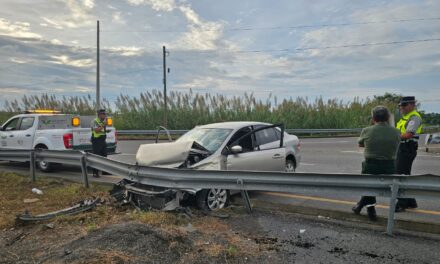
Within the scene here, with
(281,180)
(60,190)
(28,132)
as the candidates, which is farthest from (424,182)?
(28,132)

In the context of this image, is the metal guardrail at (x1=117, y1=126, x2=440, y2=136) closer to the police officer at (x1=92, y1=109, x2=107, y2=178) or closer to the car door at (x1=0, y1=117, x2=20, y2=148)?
the car door at (x1=0, y1=117, x2=20, y2=148)

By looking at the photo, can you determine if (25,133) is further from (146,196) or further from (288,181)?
(288,181)

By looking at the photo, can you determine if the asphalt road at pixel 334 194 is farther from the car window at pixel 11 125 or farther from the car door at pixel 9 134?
the car window at pixel 11 125

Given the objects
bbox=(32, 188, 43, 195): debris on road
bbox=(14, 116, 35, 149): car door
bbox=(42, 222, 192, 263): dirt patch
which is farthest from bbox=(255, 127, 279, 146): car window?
bbox=(14, 116, 35, 149): car door

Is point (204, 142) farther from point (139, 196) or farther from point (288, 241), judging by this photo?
point (288, 241)

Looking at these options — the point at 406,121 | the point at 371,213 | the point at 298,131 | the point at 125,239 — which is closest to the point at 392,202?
the point at 371,213

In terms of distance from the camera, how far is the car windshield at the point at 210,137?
682cm

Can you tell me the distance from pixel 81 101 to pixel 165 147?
22.5 m

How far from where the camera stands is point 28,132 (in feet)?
37.1

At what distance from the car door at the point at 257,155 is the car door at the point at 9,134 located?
8086 mm

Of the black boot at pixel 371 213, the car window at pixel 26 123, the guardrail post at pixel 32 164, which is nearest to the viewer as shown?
the black boot at pixel 371 213

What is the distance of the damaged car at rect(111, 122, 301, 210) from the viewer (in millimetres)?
5795

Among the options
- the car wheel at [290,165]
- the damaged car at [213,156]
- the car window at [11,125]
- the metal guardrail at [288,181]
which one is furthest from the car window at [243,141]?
the car window at [11,125]

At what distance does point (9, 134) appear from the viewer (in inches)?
469
